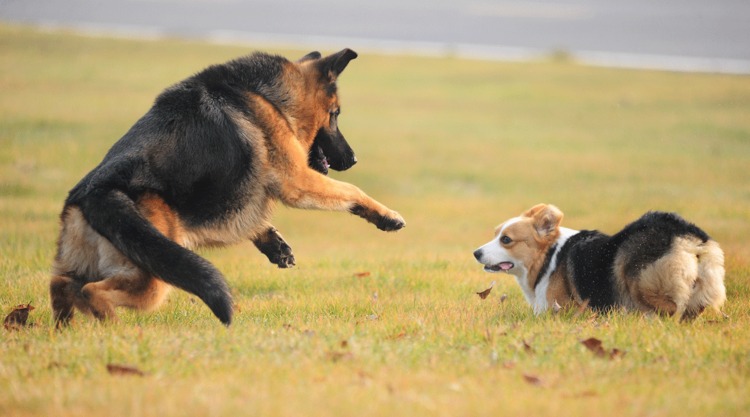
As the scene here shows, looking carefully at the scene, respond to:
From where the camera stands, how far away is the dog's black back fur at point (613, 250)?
6.20 metres

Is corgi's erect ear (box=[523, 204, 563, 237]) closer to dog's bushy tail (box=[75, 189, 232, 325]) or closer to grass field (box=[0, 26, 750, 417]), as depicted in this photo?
grass field (box=[0, 26, 750, 417])

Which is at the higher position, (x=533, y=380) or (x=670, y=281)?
(x=670, y=281)

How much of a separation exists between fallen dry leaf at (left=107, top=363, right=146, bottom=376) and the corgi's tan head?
3442 mm

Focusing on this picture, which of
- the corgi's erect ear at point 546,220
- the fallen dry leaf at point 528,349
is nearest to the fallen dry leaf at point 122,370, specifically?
the fallen dry leaf at point 528,349

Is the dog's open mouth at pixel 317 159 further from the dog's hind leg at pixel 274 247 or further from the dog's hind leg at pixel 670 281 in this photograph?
the dog's hind leg at pixel 670 281

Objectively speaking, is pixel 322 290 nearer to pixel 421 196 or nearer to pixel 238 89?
pixel 238 89

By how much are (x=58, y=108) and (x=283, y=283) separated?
1527cm

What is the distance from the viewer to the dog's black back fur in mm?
6203

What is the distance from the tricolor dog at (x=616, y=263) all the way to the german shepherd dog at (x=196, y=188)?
120cm

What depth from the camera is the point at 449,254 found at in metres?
11.1

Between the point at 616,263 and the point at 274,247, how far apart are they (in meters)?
2.85

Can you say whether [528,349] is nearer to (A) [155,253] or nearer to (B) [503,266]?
(B) [503,266]

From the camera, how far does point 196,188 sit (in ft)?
19.8

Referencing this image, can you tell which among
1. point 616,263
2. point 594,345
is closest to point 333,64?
point 616,263
